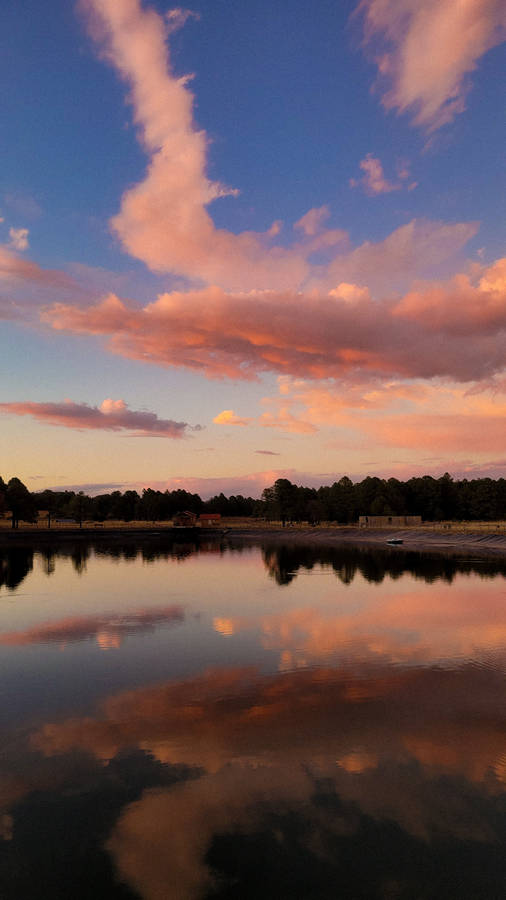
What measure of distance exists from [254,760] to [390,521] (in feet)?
515

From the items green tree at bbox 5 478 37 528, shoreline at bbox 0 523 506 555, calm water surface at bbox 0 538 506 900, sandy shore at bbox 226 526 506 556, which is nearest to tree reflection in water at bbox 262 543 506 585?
sandy shore at bbox 226 526 506 556

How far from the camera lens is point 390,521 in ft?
542

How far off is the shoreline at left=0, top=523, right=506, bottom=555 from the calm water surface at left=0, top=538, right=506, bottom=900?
75886 mm

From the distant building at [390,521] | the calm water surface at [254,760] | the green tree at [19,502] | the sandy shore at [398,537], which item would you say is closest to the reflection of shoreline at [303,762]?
the calm water surface at [254,760]

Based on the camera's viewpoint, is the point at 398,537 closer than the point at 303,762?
No

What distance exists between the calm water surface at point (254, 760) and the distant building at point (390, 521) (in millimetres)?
128894

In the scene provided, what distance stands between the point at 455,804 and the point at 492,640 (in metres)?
19.7

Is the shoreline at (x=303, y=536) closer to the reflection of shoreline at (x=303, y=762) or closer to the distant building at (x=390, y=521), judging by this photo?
the distant building at (x=390, y=521)

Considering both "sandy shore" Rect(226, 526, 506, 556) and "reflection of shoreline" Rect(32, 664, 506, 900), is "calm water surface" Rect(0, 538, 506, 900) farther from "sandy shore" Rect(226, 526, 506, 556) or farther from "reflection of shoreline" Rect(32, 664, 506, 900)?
"sandy shore" Rect(226, 526, 506, 556)

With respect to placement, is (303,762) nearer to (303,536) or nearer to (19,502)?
(303,536)

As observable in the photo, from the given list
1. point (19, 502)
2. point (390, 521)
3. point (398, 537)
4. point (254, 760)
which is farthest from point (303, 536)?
point (254, 760)

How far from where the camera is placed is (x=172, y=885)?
10.3 metres

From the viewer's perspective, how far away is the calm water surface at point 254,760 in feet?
35.1

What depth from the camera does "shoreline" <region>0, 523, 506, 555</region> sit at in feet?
351
